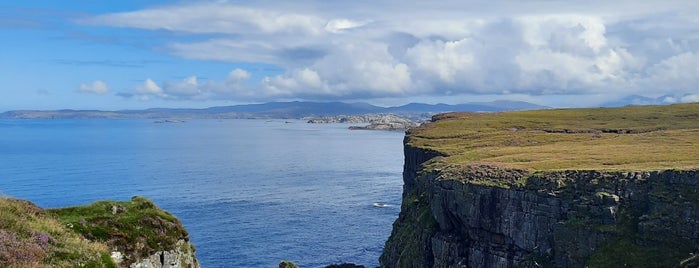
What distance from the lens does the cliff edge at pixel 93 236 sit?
23.8 metres

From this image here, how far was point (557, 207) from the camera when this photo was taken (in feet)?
222

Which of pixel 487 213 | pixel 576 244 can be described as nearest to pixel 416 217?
pixel 487 213

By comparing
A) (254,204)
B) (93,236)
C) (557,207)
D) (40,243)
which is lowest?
(254,204)

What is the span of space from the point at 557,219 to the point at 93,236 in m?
52.3

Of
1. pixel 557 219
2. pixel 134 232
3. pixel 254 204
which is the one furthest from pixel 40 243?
pixel 254 204

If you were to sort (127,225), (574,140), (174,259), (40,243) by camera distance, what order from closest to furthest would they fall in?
(40,243) < (127,225) < (174,259) < (574,140)

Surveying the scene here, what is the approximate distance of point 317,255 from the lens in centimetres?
10338

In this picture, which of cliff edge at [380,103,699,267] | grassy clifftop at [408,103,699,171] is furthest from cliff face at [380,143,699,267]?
grassy clifftop at [408,103,699,171]

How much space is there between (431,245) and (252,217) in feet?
183

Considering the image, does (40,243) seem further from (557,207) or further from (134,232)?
(557,207)

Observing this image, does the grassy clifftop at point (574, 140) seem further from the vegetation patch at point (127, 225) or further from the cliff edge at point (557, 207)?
the vegetation patch at point (127, 225)

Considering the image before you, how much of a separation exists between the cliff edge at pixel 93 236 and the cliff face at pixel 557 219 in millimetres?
46572

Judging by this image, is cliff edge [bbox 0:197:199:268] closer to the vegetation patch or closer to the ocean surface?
the vegetation patch

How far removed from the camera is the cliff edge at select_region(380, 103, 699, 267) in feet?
202
